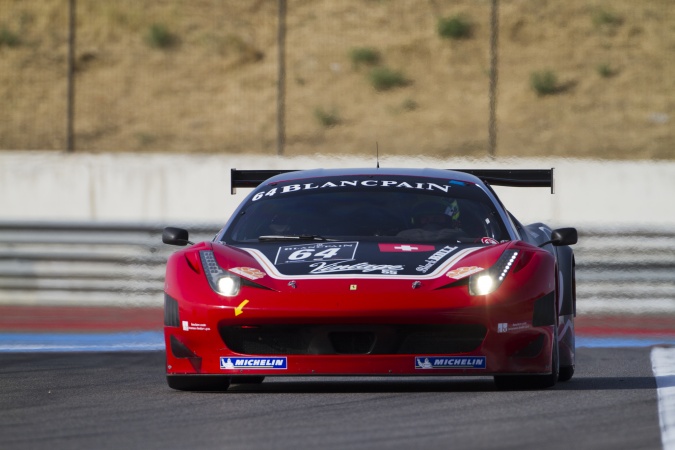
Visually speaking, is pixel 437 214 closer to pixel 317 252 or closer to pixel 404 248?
pixel 404 248

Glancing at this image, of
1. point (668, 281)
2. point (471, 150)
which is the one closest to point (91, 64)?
point (471, 150)

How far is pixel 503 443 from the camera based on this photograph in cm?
558

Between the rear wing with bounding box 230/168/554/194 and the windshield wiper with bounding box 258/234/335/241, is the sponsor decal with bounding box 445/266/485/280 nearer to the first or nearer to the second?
the windshield wiper with bounding box 258/234/335/241

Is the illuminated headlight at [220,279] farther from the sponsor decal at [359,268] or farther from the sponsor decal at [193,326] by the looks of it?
the sponsor decal at [359,268]

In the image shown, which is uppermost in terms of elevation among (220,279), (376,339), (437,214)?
(437,214)

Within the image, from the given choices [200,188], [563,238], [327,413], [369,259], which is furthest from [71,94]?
[327,413]

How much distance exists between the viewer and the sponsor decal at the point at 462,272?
7.24 m

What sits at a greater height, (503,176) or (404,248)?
(503,176)

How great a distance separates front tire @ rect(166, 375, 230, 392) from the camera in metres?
7.67

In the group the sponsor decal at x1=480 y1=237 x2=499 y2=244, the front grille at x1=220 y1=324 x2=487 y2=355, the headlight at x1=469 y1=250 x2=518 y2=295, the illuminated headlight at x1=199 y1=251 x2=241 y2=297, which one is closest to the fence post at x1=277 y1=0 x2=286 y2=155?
the sponsor decal at x1=480 y1=237 x2=499 y2=244

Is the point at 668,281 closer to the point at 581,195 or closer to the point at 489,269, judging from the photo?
the point at 581,195

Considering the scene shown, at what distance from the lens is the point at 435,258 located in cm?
746

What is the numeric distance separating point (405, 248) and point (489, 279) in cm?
55

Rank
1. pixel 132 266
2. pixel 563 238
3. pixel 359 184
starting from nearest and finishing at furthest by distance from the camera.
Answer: pixel 563 238
pixel 359 184
pixel 132 266
